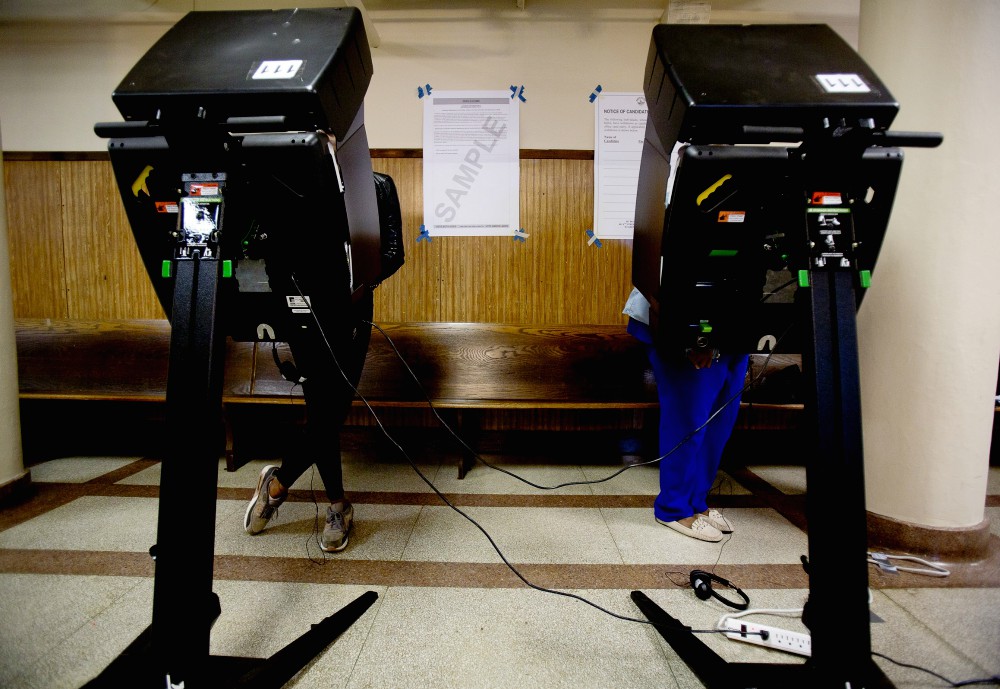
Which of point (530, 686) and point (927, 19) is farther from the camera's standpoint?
point (927, 19)

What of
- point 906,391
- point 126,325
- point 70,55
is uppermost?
point 70,55

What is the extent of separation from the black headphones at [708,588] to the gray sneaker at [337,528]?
4.04 ft

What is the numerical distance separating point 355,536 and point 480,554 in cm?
52

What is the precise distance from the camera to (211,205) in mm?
821

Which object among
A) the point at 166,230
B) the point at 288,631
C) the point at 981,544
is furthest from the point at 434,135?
the point at 981,544

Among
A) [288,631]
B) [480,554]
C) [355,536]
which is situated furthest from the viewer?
[355,536]

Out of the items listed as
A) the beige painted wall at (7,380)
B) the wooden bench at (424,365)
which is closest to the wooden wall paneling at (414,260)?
the wooden bench at (424,365)

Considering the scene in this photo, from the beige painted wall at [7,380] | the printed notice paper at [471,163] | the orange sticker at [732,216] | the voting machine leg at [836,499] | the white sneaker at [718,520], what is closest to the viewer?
the voting machine leg at [836,499]

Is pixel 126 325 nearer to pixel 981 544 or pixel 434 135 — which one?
pixel 434 135

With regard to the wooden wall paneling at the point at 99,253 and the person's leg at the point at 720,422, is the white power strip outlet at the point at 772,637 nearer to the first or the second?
the person's leg at the point at 720,422

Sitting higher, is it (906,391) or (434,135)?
(434,135)

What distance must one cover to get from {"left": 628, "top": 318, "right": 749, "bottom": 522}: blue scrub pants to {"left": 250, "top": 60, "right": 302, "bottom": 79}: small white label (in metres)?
1.36

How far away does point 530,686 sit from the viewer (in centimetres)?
102

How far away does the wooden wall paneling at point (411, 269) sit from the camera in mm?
2543
